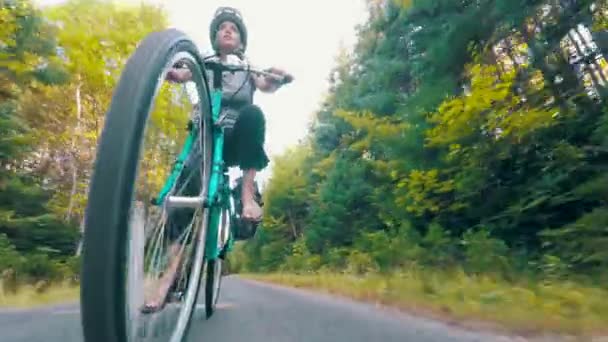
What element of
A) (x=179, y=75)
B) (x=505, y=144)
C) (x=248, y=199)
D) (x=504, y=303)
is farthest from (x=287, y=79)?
(x=505, y=144)

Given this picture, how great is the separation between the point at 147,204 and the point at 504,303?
2914 mm

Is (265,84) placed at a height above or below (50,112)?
below

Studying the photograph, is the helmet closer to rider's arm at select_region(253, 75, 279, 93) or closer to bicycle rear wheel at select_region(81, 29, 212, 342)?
rider's arm at select_region(253, 75, 279, 93)

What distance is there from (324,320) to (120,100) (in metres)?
2.56

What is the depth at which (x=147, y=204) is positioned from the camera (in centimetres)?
197

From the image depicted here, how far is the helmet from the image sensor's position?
10.4 feet

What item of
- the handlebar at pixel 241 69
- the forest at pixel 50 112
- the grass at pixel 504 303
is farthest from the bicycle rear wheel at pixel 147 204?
the forest at pixel 50 112

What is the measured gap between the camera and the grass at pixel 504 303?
9.77ft

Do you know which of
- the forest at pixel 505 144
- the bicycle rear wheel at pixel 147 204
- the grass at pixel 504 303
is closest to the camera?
the bicycle rear wheel at pixel 147 204

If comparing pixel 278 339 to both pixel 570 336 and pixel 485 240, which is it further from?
pixel 485 240

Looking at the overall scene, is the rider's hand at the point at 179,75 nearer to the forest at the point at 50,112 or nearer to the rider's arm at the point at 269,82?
the rider's arm at the point at 269,82

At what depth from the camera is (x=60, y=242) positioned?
12.7 m

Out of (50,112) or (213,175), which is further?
(50,112)

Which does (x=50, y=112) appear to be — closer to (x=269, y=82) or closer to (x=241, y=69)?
(x=269, y=82)
